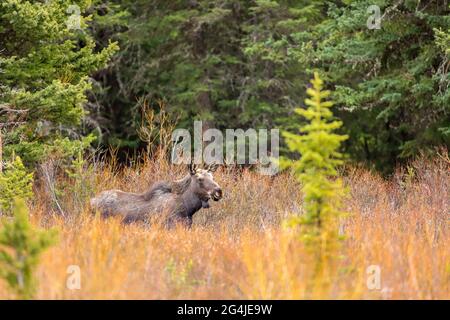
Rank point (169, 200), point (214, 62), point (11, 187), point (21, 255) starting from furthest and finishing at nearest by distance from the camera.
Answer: point (214, 62), point (169, 200), point (11, 187), point (21, 255)

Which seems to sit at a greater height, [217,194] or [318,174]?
[318,174]

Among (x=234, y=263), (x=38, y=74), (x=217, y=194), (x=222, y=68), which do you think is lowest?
(x=234, y=263)

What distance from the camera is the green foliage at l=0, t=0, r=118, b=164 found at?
12.3 m

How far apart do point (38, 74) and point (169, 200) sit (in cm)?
317

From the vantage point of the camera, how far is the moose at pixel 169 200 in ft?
40.4

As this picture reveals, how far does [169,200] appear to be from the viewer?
1243 centimetres

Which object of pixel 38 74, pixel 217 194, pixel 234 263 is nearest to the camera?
pixel 234 263

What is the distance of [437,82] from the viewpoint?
1773 centimetres

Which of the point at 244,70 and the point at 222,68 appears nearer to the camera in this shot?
the point at 222,68

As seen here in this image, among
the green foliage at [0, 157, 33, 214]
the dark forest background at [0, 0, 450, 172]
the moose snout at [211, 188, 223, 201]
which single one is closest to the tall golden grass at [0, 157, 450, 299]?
the green foliage at [0, 157, 33, 214]

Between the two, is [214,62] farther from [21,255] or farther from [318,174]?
[21,255]

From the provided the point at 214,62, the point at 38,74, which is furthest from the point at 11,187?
the point at 214,62

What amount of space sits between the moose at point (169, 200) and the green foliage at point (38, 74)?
1523 mm
